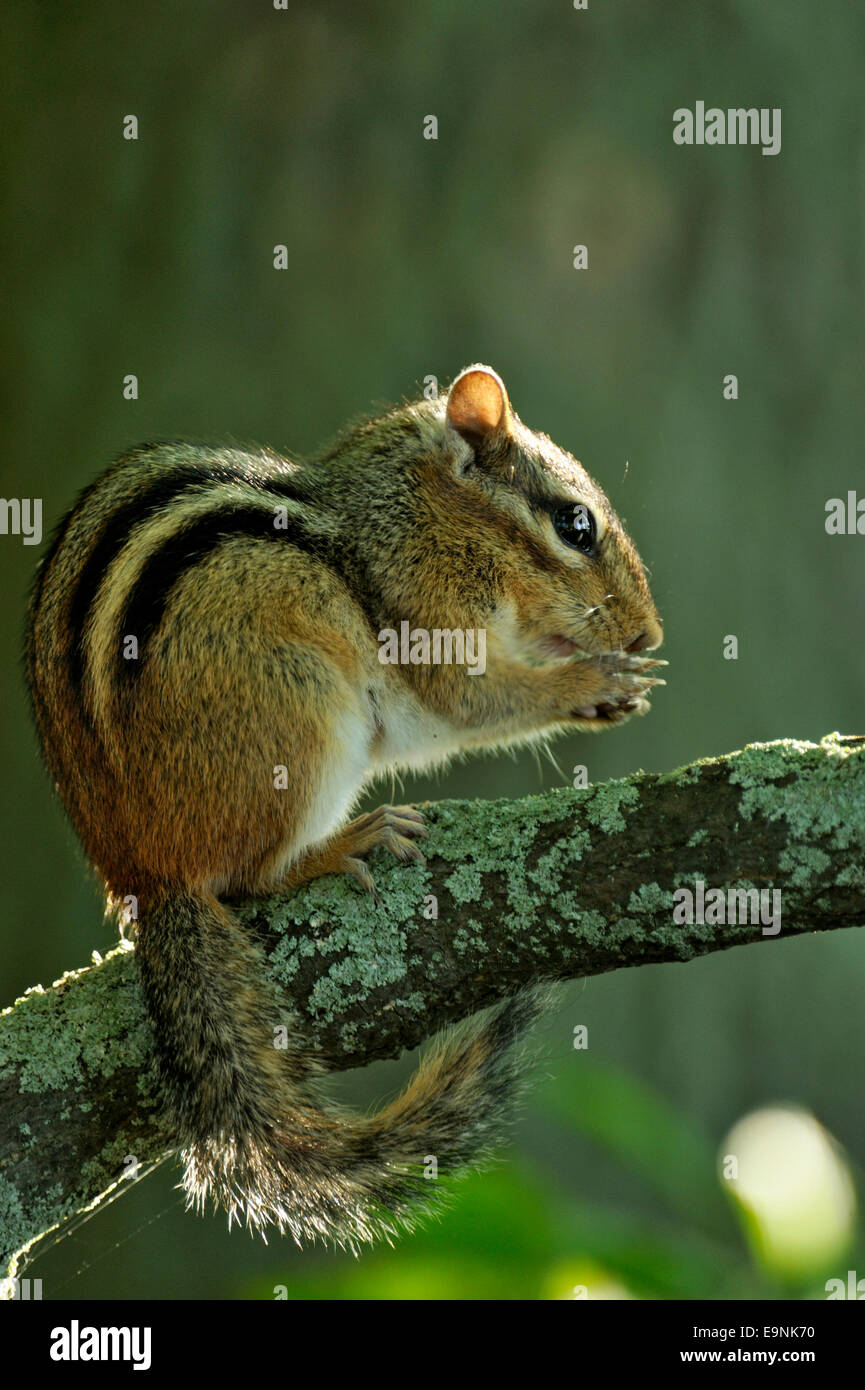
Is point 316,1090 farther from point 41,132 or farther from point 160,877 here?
point 41,132

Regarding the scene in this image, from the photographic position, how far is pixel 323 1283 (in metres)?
2.45

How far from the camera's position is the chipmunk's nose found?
286 centimetres

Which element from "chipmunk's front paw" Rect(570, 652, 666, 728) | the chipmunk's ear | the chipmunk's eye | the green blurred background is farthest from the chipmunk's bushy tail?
the green blurred background

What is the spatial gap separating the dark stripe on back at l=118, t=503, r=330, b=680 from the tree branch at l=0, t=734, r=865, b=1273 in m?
0.57

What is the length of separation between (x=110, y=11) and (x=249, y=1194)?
4519 mm

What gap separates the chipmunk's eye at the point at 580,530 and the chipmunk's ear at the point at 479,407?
251mm

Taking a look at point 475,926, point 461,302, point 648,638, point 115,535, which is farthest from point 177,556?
point 461,302

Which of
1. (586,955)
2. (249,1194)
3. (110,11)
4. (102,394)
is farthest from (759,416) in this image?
(249,1194)

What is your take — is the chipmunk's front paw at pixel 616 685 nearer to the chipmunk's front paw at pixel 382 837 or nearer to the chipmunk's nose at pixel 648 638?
the chipmunk's nose at pixel 648 638

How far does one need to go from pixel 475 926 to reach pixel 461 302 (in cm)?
327

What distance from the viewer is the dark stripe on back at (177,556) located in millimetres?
2215

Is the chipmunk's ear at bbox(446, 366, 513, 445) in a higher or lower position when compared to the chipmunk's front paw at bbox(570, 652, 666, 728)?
higher

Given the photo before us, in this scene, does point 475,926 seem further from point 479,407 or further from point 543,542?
point 479,407

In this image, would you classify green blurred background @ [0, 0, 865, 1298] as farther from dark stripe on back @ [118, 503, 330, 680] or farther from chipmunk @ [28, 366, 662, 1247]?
dark stripe on back @ [118, 503, 330, 680]
